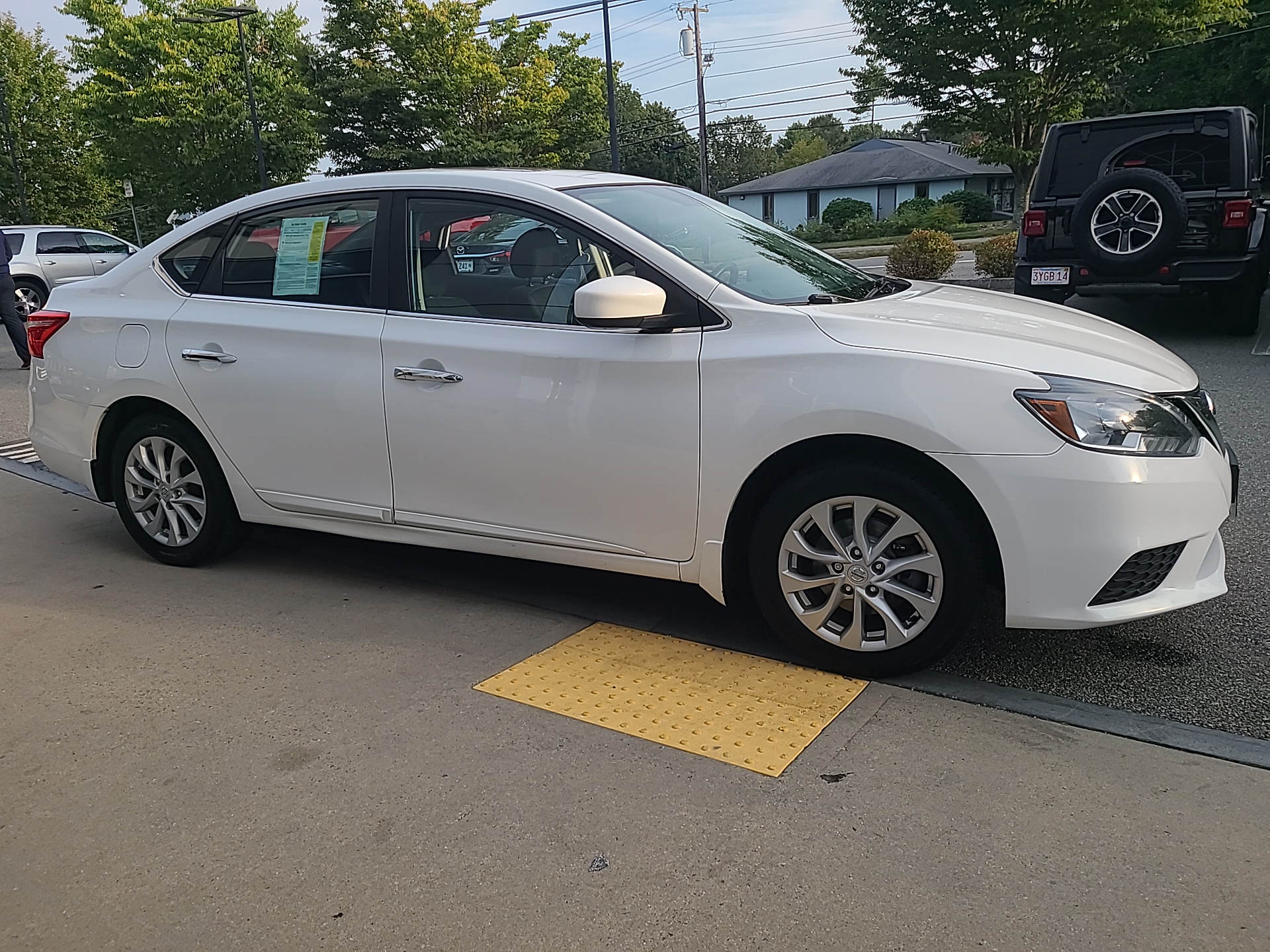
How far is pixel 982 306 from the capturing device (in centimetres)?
367

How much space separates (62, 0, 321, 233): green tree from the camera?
33344mm

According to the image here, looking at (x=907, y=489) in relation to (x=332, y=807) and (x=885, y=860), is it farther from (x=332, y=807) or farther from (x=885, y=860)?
(x=332, y=807)

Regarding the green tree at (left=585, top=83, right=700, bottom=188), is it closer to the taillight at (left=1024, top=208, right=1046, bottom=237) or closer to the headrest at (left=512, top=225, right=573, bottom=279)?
the taillight at (left=1024, top=208, right=1046, bottom=237)

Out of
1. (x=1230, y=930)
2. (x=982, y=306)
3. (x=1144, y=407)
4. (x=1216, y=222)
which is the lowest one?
(x=1230, y=930)

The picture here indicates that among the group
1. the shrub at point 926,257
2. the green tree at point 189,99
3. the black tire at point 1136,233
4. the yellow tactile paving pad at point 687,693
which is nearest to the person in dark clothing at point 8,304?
the yellow tactile paving pad at point 687,693

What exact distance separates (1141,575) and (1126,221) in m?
5.91

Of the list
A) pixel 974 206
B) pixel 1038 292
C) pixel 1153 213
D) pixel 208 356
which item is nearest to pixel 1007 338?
pixel 208 356

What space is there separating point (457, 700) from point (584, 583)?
1152 mm

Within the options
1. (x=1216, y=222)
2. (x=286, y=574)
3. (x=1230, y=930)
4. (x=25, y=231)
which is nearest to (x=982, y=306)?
(x=1230, y=930)

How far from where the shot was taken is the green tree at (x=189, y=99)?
3334cm

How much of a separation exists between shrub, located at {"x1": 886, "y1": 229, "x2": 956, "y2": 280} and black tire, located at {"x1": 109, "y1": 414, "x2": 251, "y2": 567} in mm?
10770

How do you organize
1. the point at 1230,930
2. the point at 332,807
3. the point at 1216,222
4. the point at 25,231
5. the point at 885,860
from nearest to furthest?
the point at 1230,930 → the point at 885,860 → the point at 332,807 → the point at 1216,222 → the point at 25,231

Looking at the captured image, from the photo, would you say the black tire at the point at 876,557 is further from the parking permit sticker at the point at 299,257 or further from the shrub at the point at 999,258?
the shrub at the point at 999,258

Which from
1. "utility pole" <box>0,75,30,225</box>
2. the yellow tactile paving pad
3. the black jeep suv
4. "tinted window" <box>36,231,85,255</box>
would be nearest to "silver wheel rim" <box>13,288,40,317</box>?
"tinted window" <box>36,231,85,255</box>
